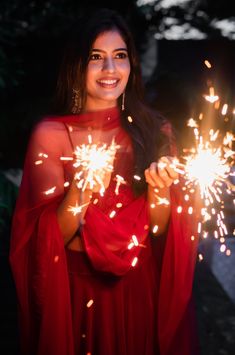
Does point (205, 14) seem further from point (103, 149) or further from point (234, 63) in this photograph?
point (103, 149)

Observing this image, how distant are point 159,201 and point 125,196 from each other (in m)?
0.15

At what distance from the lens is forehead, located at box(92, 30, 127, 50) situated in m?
2.07

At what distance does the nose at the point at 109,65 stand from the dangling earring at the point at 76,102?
0.18 metres

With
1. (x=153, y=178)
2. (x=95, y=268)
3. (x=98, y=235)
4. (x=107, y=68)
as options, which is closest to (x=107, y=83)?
(x=107, y=68)

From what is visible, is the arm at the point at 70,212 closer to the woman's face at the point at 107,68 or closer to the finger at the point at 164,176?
the finger at the point at 164,176

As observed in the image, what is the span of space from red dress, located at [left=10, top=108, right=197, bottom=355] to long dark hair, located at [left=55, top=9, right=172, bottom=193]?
0.09 m

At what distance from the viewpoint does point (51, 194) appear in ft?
6.53

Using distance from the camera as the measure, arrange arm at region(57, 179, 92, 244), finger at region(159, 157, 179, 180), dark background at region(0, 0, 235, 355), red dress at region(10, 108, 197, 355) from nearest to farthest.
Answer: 1. finger at region(159, 157, 179, 180)
2. arm at region(57, 179, 92, 244)
3. red dress at region(10, 108, 197, 355)
4. dark background at region(0, 0, 235, 355)

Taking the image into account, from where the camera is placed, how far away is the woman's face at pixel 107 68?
2.06m

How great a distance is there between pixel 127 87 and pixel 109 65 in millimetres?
262

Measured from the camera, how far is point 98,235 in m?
1.93

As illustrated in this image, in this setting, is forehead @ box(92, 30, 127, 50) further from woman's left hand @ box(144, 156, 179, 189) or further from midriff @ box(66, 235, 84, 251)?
midriff @ box(66, 235, 84, 251)

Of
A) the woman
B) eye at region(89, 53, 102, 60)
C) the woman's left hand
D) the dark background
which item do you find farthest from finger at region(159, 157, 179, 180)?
the dark background

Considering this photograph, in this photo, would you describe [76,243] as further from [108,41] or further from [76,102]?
[108,41]
